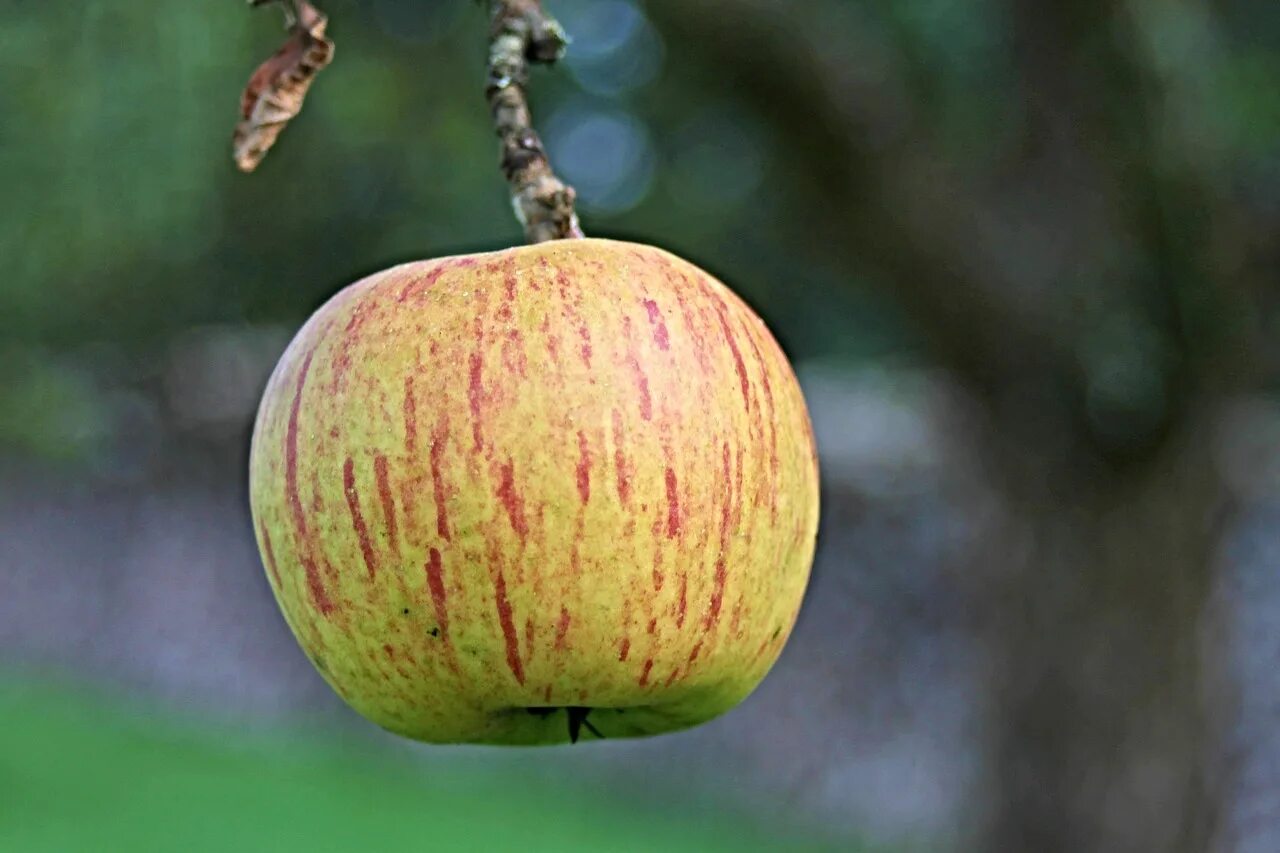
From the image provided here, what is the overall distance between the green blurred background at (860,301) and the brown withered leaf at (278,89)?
168cm

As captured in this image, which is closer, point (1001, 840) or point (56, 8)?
point (56, 8)

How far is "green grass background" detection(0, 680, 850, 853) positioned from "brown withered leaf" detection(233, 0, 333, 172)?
5.08 meters

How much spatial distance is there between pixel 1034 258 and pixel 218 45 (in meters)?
1.95

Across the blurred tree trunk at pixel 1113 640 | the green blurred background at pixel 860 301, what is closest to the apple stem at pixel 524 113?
the green blurred background at pixel 860 301

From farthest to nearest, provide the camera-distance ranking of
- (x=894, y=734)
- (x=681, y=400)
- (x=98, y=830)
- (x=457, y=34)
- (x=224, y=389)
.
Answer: (x=224, y=389) → (x=894, y=734) → (x=98, y=830) → (x=457, y=34) → (x=681, y=400)

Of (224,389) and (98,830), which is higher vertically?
(224,389)

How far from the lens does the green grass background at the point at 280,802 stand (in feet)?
19.5

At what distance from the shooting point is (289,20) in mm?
1106

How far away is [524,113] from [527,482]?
0.32 meters

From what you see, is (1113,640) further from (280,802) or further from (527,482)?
(280,802)

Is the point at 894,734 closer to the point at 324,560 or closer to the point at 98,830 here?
the point at 98,830

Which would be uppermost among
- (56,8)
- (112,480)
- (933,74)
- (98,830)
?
(112,480)

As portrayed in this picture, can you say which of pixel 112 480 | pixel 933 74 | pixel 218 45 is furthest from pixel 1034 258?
pixel 112 480

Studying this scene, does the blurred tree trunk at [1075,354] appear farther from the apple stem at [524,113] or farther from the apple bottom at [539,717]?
the apple bottom at [539,717]
